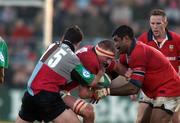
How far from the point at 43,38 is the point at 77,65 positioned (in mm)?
10615

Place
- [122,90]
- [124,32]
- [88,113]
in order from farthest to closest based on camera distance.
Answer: [122,90] < [124,32] < [88,113]

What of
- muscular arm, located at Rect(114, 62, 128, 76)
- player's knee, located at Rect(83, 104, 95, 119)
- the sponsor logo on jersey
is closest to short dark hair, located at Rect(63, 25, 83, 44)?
the sponsor logo on jersey

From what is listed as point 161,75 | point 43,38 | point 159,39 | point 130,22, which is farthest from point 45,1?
point 161,75

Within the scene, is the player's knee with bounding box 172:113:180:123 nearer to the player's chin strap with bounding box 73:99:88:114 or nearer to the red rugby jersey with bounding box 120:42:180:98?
the red rugby jersey with bounding box 120:42:180:98

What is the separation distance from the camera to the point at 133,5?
77.0 feet

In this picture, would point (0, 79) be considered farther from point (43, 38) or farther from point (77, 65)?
point (43, 38)

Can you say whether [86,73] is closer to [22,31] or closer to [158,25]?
[158,25]

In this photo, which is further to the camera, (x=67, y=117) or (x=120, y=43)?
(x=120, y=43)

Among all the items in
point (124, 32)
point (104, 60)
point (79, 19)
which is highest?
point (124, 32)

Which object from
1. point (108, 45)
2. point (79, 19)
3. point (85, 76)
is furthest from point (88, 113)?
point (79, 19)

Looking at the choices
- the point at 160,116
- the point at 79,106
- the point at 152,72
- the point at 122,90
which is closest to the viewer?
the point at 79,106

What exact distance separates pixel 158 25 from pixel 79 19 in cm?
982

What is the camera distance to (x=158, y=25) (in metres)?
13.6

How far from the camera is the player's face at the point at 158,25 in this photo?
Result: 13.6m
